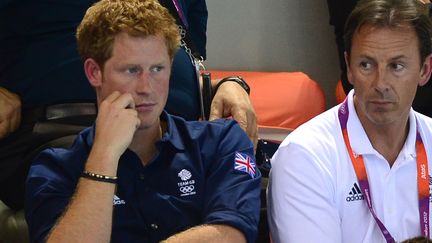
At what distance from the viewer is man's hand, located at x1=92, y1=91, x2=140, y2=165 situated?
1.69 metres

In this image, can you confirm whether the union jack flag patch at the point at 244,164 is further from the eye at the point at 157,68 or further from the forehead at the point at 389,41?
the forehead at the point at 389,41

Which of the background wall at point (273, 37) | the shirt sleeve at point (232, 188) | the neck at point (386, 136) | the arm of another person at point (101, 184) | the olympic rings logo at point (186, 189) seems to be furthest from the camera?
the background wall at point (273, 37)

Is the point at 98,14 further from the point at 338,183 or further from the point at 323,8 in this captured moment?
the point at 323,8

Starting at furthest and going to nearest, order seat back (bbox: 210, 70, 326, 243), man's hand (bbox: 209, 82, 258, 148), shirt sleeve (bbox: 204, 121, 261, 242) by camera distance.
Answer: seat back (bbox: 210, 70, 326, 243)
man's hand (bbox: 209, 82, 258, 148)
shirt sleeve (bbox: 204, 121, 261, 242)

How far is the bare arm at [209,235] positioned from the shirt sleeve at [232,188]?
2 centimetres

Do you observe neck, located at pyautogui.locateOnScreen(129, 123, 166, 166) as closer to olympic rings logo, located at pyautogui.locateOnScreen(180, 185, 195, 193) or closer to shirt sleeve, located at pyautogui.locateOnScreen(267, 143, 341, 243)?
olympic rings logo, located at pyautogui.locateOnScreen(180, 185, 195, 193)

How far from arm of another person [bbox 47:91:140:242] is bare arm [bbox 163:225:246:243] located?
A: 6.4 inches

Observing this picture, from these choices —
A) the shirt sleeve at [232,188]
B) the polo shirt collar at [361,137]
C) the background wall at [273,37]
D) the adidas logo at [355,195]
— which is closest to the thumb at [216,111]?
the shirt sleeve at [232,188]

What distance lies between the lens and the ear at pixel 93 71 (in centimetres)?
182

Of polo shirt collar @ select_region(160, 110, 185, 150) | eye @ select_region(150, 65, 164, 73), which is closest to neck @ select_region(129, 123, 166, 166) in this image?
polo shirt collar @ select_region(160, 110, 185, 150)

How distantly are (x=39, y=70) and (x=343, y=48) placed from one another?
55.5 inches

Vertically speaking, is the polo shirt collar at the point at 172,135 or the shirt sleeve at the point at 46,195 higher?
the polo shirt collar at the point at 172,135

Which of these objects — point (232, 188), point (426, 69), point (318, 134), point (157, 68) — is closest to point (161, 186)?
point (232, 188)

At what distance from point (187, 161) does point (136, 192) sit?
0.15 meters
